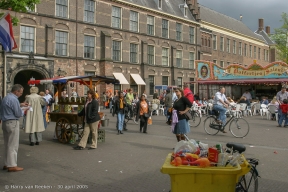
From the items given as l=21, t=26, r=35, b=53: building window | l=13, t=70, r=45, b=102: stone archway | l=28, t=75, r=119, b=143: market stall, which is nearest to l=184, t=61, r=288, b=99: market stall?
l=13, t=70, r=45, b=102: stone archway

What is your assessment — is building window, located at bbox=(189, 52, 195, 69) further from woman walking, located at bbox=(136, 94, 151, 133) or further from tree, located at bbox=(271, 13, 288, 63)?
woman walking, located at bbox=(136, 94, 151, 133)

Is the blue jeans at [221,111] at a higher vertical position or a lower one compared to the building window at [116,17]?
lower

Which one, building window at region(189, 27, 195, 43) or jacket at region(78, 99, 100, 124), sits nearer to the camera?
jacket at region(78, 99, 100, 124)

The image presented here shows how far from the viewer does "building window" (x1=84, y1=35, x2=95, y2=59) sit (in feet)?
97.3

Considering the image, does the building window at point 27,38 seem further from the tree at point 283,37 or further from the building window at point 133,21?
the tree at point 283,37

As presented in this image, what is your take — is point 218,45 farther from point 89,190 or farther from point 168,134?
point 89,190

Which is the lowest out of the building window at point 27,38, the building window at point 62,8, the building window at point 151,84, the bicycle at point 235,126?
the bicycle at point 235,126

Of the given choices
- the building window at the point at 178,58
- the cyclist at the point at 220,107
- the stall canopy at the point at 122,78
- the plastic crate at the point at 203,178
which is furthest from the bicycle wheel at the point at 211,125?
the building window at the point at 178,58

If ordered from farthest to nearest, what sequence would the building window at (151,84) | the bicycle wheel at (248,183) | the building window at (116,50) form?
the building window at (151,84)
the building window at (116,50)
the bicycle wheel at (248,183)

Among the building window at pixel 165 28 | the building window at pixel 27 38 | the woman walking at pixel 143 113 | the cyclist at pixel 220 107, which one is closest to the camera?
the cyclist at pixel 220 107

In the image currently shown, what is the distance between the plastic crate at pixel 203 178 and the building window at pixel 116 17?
29180mm

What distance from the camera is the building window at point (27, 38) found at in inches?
1006

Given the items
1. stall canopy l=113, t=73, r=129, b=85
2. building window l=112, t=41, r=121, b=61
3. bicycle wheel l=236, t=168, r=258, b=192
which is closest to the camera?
bicycle wheel l=236, t=168, r=258, b=192

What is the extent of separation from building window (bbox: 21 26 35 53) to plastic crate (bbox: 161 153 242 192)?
2401cm
